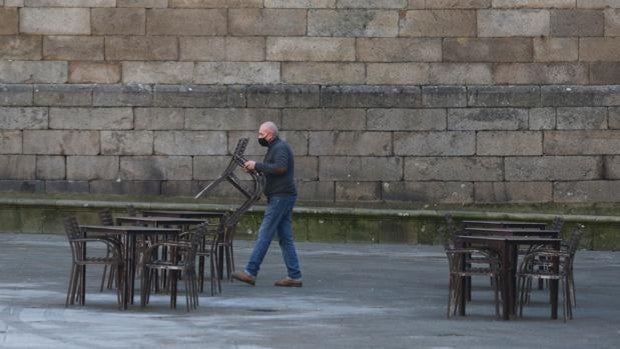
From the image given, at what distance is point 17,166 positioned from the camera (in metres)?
23.8

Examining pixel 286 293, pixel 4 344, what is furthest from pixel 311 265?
pixel 4 344

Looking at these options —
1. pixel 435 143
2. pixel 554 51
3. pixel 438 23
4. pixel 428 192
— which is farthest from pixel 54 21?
pixel 554 51

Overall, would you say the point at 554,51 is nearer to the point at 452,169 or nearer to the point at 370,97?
the point at 452,169

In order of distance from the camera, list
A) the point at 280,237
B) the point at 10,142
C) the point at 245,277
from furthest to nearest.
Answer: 1. the point at 10,142
2. the point at 280,237
3. the point at 245,277

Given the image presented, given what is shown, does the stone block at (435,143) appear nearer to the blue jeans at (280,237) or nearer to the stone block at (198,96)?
the stone block at (198,96)

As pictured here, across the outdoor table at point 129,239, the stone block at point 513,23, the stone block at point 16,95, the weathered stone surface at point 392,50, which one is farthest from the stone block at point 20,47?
the outdoor table at point 129,239

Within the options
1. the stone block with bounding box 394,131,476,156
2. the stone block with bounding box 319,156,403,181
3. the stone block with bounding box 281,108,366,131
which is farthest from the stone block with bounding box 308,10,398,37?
the stone block with bounding box 319,156,403,181

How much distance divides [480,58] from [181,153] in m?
4.39

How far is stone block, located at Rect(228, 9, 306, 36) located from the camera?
2367 cm

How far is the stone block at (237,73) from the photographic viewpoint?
933 inches

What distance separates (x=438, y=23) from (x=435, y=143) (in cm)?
167

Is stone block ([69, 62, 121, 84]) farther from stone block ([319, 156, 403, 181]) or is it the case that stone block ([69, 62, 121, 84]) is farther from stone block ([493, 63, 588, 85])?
stone block ([493, 63, 588, 85])

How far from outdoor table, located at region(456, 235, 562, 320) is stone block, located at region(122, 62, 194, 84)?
9595 millimetres

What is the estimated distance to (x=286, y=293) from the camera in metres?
16.5
